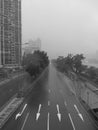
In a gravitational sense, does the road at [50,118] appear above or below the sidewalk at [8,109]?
below

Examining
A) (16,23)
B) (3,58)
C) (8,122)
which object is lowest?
(8,122)

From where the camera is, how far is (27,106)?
22.0 metres

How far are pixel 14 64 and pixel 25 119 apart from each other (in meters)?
64.6

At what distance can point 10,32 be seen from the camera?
7231 cm

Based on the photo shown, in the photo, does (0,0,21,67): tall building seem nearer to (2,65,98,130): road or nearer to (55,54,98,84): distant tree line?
(55,54,98,84): distant tree line

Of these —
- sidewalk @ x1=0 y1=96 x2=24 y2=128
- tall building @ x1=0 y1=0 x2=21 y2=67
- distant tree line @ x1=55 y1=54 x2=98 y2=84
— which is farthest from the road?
tall building @ x1=0 y1=0 x2=21 y2=67

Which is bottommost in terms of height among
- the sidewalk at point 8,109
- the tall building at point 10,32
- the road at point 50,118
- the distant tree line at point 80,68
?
the road at point 50,118

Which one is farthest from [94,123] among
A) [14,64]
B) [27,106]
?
[14,64]

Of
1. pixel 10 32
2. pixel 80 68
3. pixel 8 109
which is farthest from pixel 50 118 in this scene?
pixel 10 32

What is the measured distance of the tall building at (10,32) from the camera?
69375 mm

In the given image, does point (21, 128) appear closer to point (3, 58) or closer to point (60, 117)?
point (60, 117)

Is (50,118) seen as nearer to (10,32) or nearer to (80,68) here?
(80,68)

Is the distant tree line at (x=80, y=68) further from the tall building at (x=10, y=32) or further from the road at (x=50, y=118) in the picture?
the tall building at (x=10, y=32)

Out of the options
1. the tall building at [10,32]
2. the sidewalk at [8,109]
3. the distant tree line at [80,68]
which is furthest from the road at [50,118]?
the tall building at [10,32]
